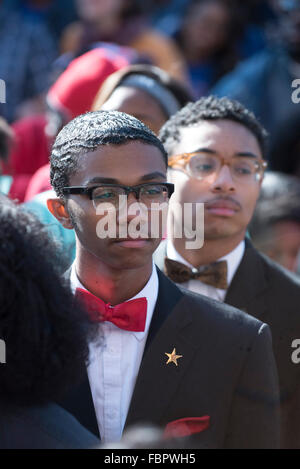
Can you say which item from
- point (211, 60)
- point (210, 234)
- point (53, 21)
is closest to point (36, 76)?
point (53, 21)

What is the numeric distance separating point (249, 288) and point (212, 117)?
766mm

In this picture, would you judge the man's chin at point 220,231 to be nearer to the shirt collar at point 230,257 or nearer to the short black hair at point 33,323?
the shirt collar at point 230,257

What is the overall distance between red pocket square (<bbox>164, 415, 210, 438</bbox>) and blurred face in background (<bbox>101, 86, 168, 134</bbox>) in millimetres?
1832

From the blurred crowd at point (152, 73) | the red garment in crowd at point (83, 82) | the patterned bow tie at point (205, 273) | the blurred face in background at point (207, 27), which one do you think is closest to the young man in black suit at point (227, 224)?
the patterned bow tie at point (205, 273)

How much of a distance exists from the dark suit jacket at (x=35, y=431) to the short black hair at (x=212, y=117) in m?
1.66

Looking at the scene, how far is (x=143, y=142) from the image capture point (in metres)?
2.29

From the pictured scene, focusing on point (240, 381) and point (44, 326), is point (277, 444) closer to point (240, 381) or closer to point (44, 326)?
point (240, 381)

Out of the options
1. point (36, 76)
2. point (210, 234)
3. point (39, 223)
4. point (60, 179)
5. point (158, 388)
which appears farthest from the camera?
point (36, 76)

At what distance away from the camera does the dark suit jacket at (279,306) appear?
267 cm

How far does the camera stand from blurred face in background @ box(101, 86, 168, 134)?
362cm

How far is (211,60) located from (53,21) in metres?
1.65

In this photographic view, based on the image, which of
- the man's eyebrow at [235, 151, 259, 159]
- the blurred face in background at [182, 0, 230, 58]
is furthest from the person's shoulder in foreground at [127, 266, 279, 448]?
the blurred face in background at [182, 0, 230, 58]

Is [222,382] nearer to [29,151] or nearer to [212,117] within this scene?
[212,117]

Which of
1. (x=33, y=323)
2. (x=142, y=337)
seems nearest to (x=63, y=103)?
(x=142, y=337)
